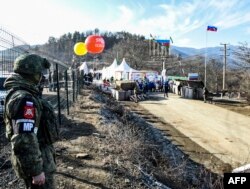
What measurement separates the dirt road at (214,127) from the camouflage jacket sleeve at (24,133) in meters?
9.48

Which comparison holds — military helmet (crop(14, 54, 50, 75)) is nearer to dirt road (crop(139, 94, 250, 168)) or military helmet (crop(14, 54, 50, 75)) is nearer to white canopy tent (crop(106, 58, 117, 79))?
dirt road (crop(139, 94, 250, 168))

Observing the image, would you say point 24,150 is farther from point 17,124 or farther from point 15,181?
point 15,181

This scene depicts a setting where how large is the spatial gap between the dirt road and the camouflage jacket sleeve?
9.48 metres

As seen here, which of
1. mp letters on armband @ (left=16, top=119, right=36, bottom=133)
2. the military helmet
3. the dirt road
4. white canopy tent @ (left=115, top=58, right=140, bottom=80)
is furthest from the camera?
white canopy tent @ (left=115, top=58, right=140, bottom=80)

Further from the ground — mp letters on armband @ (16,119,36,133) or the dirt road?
mp letters on armband @ (16,119,36,133)

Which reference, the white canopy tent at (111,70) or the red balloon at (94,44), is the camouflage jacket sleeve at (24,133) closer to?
the red balloon at (94,44)

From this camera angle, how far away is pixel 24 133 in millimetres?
3158

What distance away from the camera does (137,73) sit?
43.9m

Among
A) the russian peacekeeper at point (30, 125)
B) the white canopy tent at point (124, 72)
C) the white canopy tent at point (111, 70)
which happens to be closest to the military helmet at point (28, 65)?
the russian peacekeeper at point (30, 125)

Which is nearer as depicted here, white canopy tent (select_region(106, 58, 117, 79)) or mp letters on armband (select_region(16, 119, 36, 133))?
mp letters on armband (select_region(16, 119, 36, 133))

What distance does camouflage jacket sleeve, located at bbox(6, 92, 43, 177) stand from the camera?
10.4ft

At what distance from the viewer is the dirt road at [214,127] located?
13.4 m

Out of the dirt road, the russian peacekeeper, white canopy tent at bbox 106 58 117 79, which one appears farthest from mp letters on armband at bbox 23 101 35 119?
white canopy tent at bbox 106 58 117 79

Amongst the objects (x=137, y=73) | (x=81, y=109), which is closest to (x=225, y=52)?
(x=137, y=73)
